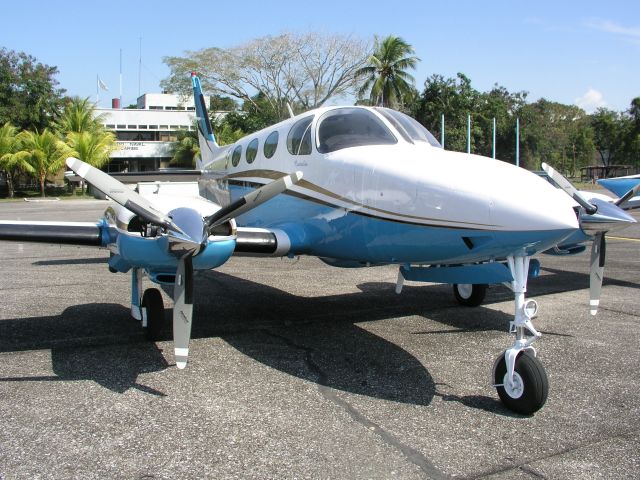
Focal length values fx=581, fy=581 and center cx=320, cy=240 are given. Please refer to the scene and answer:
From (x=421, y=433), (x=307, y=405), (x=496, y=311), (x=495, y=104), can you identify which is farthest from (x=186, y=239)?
(x=495, y=104)

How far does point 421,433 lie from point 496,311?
4.59m

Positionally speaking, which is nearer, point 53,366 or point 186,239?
point 186,239

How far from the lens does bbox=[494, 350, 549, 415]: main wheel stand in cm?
452

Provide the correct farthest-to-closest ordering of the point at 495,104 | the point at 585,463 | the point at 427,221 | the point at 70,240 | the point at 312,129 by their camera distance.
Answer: the point at 495,104
the point at 312,129
the point at 70,240
the point at 427,221
the point at 585,463

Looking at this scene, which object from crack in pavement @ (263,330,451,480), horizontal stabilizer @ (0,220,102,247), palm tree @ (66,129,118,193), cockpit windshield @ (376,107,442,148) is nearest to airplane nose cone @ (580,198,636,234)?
cockpit windshield @ (376,107,442,148)

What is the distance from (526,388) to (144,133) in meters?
59.8

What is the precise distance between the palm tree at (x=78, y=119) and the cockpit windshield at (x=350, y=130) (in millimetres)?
42965

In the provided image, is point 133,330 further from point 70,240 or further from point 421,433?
point 421,433

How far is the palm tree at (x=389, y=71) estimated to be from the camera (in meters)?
44.7

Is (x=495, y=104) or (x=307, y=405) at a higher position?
(x=495, y=104)

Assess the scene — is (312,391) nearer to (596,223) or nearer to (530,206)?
(530,206)

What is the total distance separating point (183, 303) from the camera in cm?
547

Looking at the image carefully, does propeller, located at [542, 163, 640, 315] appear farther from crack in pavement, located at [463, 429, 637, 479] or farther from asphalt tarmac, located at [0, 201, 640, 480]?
crack in pavement, located at [463, 429, 637, 479]

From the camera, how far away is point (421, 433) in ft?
13.9
